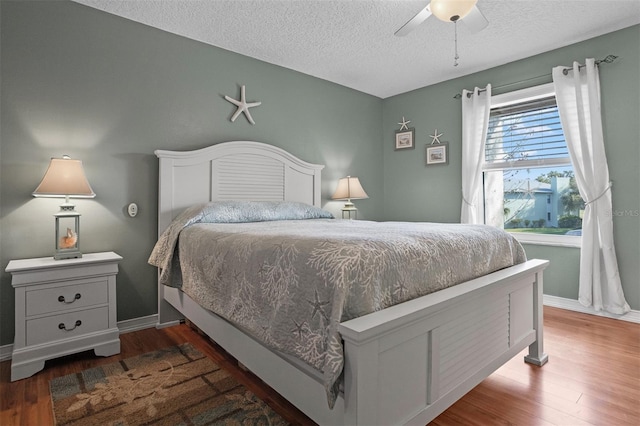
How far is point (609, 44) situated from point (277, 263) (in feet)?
11.5

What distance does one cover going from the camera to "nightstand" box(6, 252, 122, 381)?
A: 1.92m

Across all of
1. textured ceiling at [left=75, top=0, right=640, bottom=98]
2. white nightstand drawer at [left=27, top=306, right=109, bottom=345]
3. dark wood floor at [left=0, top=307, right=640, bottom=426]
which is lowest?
dark wood floor at [left=0, top=307, right=640, bottom=426]

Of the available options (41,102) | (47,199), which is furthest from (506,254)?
(41,102)

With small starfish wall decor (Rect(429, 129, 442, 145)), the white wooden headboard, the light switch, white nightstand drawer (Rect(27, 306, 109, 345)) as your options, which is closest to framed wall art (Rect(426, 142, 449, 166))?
small starfish wall decor (Rect(429, 129, 442, 145))

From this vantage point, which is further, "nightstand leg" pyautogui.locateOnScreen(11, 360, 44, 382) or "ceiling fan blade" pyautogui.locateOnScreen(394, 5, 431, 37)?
"ceiling fan blade" pyautogui.locateOnScreen(394, 5, 431, 37)

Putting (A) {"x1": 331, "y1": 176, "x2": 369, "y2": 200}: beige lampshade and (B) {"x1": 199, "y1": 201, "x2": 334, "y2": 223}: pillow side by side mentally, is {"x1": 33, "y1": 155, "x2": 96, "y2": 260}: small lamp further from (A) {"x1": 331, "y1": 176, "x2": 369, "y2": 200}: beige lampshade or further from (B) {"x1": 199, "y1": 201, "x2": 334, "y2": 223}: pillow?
(A) {"x1": 331, "y1": 176, "x2": 369, "y2": 200}: beige lampshade

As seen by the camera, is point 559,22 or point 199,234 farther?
point 559,22

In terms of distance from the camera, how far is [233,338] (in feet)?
5.59

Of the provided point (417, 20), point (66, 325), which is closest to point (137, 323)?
point (66, 325)

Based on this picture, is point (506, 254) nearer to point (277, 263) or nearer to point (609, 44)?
point (277, 263)

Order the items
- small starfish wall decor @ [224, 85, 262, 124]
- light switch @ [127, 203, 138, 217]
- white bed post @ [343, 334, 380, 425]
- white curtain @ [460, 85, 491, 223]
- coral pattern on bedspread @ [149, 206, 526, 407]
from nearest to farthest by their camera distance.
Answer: white bed post @ [343, 334, 380, 425] < coral pattern on bedspread @ [149, 206, 526, 407] < light switch @ [127, 203, 138, 217] < small starfish wall decor @ [224, 85, 262, 124] < white curtain @ [460, 85, 491, 223]

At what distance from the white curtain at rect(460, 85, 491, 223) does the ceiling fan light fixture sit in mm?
1971

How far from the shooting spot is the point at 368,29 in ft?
9.41

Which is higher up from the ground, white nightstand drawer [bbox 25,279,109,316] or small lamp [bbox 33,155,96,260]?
small lamp [bbox 33,155,96,260]
